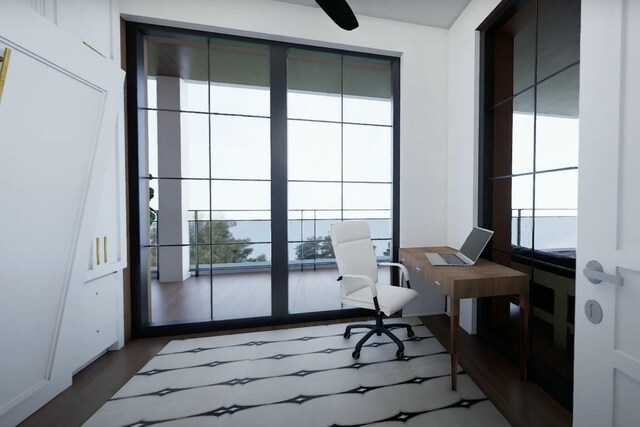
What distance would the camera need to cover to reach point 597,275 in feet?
2.94

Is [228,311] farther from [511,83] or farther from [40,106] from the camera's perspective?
[511,83]

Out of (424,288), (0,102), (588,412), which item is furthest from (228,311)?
(588,412)

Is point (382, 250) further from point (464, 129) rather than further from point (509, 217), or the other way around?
point (464, 129)

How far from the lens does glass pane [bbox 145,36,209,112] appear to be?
11.3 ft

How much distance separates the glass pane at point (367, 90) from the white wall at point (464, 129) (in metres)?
0.72

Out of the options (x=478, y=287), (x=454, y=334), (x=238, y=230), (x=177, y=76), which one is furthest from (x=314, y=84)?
(x=454, y=334)

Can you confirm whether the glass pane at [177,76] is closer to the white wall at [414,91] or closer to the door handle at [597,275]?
the white wall at [414,91]

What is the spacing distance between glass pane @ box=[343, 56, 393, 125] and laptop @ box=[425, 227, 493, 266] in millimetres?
1750

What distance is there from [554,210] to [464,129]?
40.7 inches

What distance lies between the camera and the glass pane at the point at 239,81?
3545 mm

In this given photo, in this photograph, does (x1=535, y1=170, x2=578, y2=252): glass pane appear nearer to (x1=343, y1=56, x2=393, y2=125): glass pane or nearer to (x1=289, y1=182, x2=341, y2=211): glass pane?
(x1=343, y1=56, x2=393, y2=125): glass pane

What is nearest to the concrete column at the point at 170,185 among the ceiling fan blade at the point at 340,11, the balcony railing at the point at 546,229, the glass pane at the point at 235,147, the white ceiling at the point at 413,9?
the glass pane at the point at 235,147

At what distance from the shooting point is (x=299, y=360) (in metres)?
1.95

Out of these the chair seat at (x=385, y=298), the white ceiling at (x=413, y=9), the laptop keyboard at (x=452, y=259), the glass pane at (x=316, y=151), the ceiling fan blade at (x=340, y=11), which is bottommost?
the chair seat at (x=385, y=298)
